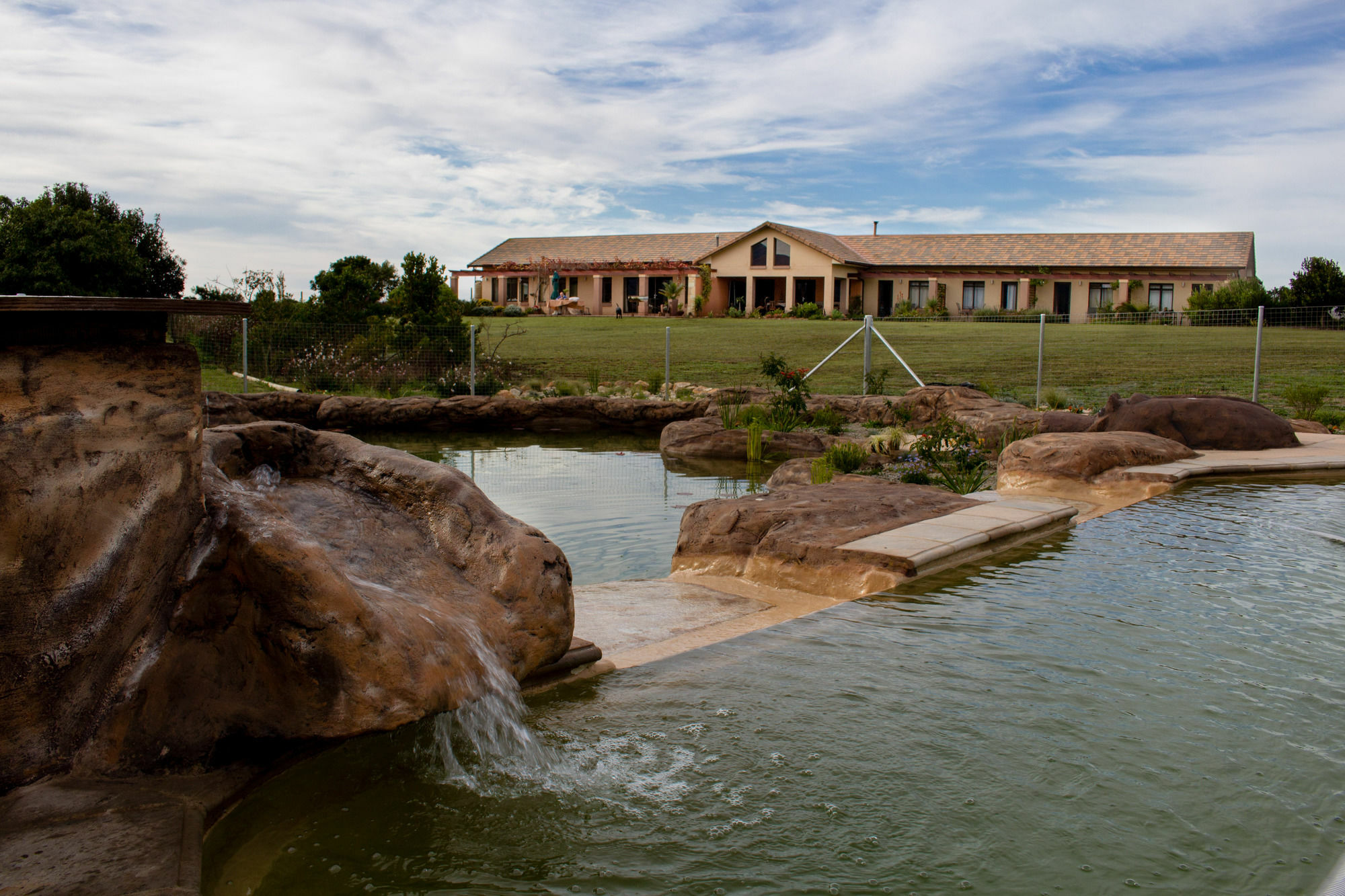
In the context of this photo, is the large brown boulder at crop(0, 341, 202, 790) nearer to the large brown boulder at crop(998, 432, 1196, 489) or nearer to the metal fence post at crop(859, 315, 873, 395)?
the large brown boulder at crop(998, 432, 1196, 489)

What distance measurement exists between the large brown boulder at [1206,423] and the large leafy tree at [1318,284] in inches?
1104

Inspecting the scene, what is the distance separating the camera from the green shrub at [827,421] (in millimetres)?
13664

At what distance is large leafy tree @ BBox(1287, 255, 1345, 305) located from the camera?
1347 inches

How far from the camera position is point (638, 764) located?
3.07 metres

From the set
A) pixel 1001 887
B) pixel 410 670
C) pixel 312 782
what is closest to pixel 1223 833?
pixel 1001 887

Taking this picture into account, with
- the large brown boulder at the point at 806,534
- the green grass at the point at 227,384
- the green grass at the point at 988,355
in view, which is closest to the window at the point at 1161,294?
the green grass at the point at 988,355

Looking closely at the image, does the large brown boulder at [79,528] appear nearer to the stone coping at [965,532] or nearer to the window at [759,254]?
the stone coping at [965,532]

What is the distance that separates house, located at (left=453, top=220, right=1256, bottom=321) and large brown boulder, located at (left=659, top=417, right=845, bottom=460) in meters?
30.7

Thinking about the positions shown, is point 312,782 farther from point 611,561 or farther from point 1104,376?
point 1104,376

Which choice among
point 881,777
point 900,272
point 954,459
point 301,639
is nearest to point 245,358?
point 954,459

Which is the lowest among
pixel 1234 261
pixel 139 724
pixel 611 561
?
pixel 611 561

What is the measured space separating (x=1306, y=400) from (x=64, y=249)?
33.0 m

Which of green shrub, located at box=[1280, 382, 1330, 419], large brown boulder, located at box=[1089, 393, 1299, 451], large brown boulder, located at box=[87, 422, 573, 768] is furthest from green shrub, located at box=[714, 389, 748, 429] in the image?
large brown boulder, located at box=[87, 422, 573, 768]

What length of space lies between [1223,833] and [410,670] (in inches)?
89.5
